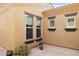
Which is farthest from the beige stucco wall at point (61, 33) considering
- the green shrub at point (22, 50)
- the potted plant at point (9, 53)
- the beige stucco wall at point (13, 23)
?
the potted plant at point (9, 53)

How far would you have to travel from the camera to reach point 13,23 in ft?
6.40

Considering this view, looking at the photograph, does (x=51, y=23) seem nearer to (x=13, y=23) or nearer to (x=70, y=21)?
(x=70, y=21)

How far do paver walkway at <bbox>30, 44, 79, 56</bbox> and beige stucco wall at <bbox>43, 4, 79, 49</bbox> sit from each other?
66mm

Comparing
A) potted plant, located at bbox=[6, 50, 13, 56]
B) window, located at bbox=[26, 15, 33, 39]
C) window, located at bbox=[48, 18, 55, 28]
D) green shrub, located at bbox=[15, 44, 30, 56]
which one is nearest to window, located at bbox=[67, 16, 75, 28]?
window, located at bbox=[48, 18, 55, 28]

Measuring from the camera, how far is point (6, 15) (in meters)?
1.97

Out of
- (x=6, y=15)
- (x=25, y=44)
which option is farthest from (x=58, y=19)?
(x=6, y=15)

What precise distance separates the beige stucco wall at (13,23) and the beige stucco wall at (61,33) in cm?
16

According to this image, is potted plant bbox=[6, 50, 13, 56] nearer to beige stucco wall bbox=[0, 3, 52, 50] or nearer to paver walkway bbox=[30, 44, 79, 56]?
beige stucco wall bbox=[0, 3, 52, 50]

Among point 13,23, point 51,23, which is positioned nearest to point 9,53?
point 13,23

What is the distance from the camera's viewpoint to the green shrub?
75.4 inches

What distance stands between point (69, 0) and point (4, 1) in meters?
1.00

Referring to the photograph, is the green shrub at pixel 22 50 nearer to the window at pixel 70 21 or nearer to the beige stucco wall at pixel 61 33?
the beige stucco wall at pixel 61 33

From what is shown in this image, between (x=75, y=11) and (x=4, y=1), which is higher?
(x=4, y=1)

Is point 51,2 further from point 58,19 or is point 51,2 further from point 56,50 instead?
point 56,50
